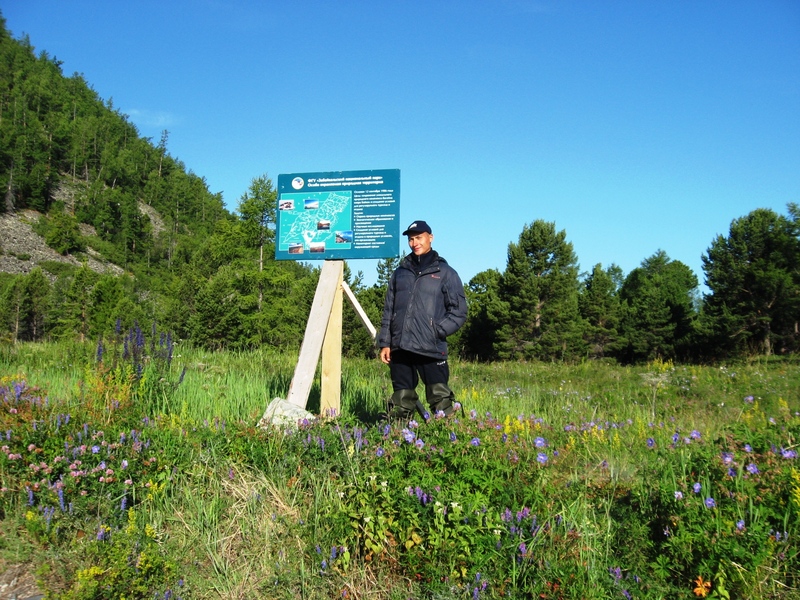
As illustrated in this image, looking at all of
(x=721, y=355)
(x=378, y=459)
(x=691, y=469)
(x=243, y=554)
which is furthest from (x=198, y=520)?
(x=721, y=355)

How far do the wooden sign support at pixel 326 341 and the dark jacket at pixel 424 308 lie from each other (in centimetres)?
72

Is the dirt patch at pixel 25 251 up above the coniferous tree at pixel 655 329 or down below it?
above

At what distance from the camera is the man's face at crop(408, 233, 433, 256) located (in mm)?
5301

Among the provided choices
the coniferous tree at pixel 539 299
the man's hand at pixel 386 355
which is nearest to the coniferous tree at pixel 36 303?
the coniferous tree at pixel 539 299

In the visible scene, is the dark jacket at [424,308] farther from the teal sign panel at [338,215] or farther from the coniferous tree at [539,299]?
the coniferous tree at [539,299]

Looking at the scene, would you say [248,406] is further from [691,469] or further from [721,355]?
[721,355]

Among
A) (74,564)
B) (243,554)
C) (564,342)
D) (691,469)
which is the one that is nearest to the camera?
(74,564)

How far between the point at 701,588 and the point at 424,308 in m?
2.96

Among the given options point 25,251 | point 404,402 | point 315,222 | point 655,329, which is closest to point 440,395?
point 404,402

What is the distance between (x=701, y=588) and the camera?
8.73ft

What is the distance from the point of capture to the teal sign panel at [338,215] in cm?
595

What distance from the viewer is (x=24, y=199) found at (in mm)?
118625

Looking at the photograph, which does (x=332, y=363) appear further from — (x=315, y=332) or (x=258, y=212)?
(x=258, y=212)

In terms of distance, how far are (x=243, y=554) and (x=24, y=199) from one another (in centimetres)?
13644
